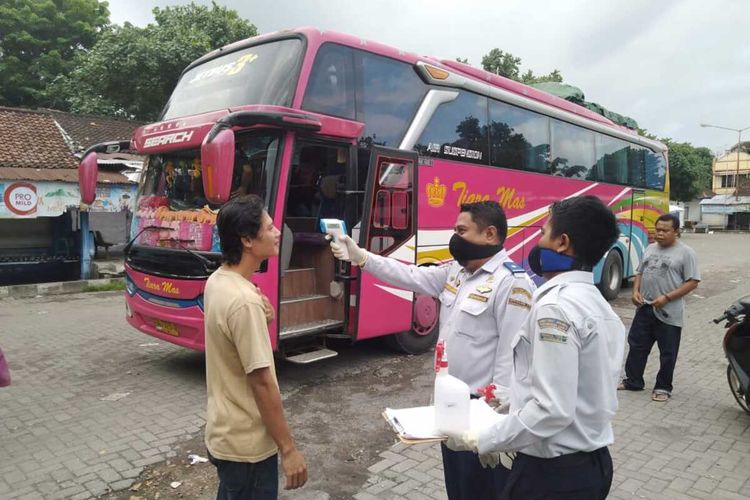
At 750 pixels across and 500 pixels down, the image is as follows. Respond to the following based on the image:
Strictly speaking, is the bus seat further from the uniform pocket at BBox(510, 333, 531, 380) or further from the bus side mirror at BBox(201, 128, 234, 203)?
the uniform pocket at BBox(510, 333, 531, 380)

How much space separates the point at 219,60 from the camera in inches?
253

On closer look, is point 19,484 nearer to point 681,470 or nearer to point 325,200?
point 325,200

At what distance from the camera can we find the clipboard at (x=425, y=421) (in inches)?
76.0

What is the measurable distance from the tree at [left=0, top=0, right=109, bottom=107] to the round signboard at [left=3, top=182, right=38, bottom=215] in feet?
43.3

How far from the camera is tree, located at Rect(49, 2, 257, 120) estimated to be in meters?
18.0

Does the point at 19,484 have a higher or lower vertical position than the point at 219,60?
lower

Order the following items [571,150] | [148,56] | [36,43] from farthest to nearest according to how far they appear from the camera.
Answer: [36,43]
[148,56]
[571,150]

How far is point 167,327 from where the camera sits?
5.55m

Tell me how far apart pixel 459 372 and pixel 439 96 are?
491cm

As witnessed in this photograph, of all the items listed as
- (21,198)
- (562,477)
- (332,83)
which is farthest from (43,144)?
(562,477)

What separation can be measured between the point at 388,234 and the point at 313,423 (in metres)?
2.36

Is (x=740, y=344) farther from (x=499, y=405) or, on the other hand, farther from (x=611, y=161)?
(x=611, y=161)

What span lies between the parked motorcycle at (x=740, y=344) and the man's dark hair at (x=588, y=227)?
3553 millimetres

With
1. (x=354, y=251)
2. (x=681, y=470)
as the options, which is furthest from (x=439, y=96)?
(x=681, y=470)
